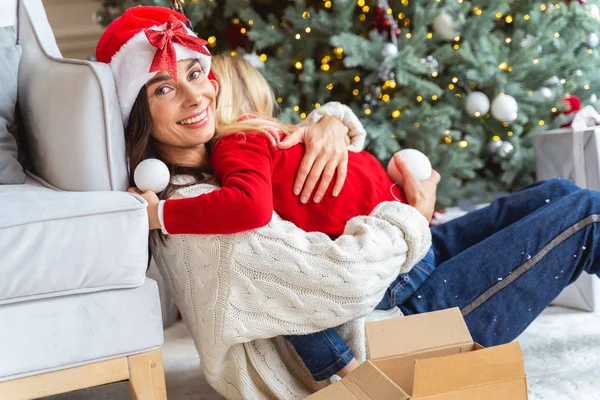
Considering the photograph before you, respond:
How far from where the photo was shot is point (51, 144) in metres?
1.43

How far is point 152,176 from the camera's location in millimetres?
1337

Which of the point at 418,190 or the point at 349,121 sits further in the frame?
the point at 349,121

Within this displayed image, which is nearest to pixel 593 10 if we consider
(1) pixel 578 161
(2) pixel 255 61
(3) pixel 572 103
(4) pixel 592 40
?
(4) pixel 592 40

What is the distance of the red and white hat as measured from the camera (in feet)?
4.52

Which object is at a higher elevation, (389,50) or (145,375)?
(389,50)

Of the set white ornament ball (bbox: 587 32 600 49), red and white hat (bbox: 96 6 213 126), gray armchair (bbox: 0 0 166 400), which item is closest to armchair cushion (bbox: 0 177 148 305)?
gray armchair (bbox: 0 0 166 400)

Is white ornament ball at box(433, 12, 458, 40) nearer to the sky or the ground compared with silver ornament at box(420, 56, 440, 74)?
nearer to the sky

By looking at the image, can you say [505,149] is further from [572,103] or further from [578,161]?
[578,161]

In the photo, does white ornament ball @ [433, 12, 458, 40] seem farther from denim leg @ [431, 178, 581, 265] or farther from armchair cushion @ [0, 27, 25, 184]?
armchair cushion @ [0, 27, 25, 184]

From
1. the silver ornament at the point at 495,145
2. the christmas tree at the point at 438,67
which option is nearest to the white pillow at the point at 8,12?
the christmas tree at the point at 438,67

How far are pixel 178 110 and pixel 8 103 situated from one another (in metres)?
0.42

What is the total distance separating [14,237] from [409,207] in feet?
2.23

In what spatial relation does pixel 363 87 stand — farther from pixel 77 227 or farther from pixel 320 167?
pixel 77 227

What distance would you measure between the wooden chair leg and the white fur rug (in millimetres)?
277
